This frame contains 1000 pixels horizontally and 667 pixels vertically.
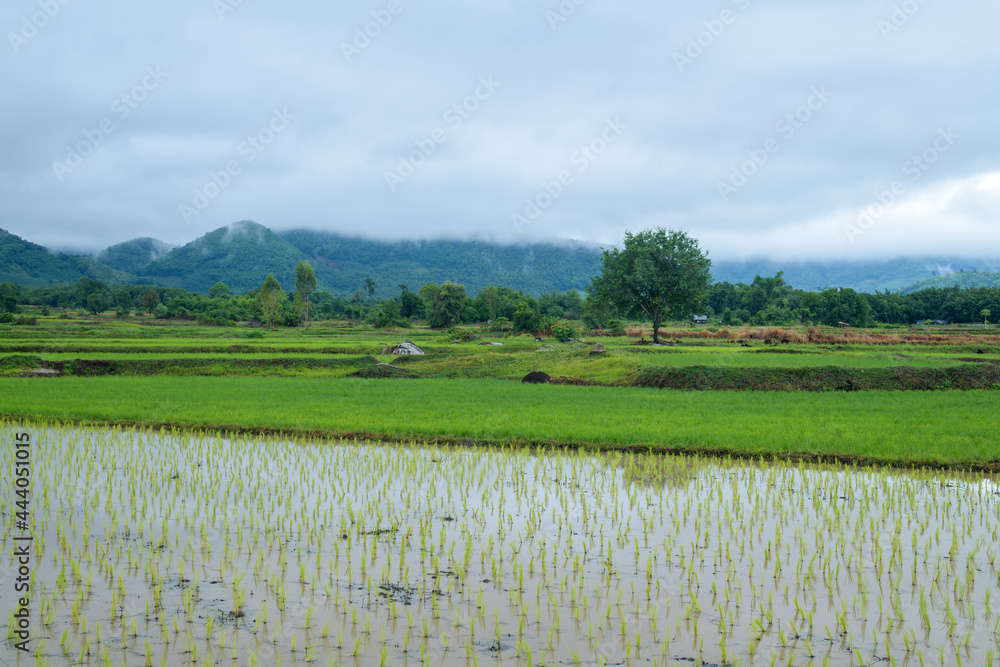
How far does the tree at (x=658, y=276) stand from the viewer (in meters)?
48.6

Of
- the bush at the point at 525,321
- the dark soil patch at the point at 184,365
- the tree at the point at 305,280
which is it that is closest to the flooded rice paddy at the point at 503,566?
the dark soil patch at the point at 184,365

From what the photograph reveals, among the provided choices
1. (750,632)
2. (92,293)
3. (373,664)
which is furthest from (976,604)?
(92,293)

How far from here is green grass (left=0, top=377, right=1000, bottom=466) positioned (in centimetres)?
1287

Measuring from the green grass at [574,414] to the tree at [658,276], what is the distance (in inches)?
1058

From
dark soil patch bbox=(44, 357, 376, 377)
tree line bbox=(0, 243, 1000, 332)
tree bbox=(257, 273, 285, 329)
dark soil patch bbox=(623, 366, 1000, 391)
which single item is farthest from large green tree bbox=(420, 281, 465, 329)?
dark soil patch bbox=(623, 366, 1000, 391)

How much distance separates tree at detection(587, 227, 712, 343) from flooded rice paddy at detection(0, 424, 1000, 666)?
38434 millimetres

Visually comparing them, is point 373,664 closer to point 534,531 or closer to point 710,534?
point 534,531

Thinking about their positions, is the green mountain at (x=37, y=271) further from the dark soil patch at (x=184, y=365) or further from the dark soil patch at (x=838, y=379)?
the dark soil patch at (x=838, y=379)

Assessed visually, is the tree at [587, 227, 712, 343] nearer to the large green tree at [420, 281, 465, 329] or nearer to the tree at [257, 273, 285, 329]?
the large green tree at [420, 281, 465, 329]

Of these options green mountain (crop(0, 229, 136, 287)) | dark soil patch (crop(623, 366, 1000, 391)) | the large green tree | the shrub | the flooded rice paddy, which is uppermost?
green mountain (crop(0, 229, 136, 287))

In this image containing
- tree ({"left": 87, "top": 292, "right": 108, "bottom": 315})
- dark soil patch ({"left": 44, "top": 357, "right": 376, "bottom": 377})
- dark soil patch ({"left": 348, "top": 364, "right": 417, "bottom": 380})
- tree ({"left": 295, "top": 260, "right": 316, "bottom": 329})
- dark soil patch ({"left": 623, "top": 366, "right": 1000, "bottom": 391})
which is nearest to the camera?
dark soil patch ({"left": 623, "top": 366, "right": 1000, "bottom": 391})

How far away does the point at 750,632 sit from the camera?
204 inches

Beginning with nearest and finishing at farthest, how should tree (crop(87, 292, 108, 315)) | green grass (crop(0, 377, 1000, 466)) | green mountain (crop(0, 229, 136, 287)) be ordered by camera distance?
green grass (crop(0, 377, 1000, 466)), tree (crop(87, 292, 108, 315)), green mountain (crop(0, 229, 136, 287))

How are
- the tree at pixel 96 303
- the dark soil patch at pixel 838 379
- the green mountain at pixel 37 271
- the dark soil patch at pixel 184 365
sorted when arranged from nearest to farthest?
1. the dark soil patch at pixel 838 379
2. the dark soil patch at pixel 184 365
3. the tree at pixel 96 303
4. the green mountain at pixel 37 271
